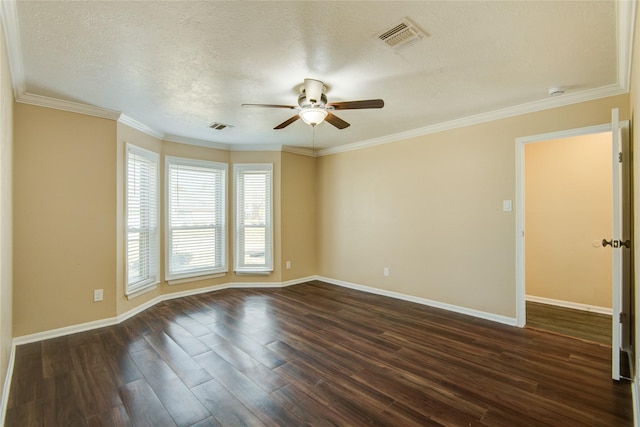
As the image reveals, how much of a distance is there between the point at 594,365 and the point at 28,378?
470 cm

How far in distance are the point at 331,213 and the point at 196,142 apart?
2645mm

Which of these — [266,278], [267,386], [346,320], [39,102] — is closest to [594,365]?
[346,320]

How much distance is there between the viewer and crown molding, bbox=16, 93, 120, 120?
2993 millimetres

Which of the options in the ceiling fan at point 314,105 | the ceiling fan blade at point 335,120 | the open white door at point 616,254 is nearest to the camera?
the open white door at point 616,254

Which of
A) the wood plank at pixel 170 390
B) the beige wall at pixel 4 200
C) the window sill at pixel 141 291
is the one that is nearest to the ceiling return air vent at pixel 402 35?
the beige wall at pixel 4 200

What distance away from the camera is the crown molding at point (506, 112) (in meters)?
2.88

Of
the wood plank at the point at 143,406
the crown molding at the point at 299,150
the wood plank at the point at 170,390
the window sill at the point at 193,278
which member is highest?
the crown molding at the point at 299,150

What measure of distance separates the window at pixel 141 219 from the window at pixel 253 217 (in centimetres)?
132

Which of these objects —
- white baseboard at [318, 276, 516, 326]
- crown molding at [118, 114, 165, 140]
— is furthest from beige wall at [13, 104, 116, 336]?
white baseboard at [318, 276, 516, 326]

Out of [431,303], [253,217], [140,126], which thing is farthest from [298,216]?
[140,126]

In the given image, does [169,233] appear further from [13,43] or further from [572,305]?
[572,305]

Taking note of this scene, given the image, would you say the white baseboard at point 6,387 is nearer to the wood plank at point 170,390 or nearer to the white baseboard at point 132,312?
the white baseboard at point 132,312

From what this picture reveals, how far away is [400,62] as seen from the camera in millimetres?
2363

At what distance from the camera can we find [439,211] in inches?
162
